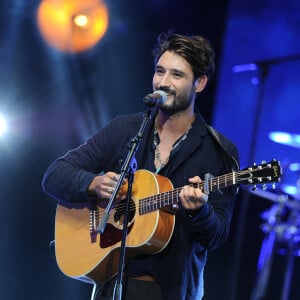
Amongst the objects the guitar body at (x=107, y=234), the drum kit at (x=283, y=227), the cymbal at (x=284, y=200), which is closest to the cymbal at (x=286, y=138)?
the drum kit at (x=283, y=227)

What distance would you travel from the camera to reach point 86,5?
5.05 meters

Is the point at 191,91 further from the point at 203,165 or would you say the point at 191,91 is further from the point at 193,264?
the point at 193,264

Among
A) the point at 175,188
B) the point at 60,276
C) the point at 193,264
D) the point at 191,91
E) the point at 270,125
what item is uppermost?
the point at 270,125

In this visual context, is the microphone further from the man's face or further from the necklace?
the necklace

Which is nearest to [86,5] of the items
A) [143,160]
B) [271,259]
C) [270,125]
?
[270,125]

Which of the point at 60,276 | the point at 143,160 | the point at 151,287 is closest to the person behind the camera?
the point at 151,287

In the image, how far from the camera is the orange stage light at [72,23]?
490 cm

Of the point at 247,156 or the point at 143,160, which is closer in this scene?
the point at 143,160

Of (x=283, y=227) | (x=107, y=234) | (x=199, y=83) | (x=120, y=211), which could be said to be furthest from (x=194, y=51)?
(x=283, y=227)

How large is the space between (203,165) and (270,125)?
7.62 ft

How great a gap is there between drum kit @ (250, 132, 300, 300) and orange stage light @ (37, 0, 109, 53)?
1.97 m

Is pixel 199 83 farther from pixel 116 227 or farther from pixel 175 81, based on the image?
pixel 116 227

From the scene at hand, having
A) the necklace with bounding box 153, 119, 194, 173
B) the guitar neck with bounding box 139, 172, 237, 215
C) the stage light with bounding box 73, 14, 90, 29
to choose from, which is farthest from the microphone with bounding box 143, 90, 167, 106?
the stage light with bounding box 73, 14, 90, 29

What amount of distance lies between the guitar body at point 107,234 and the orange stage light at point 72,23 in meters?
1.99
